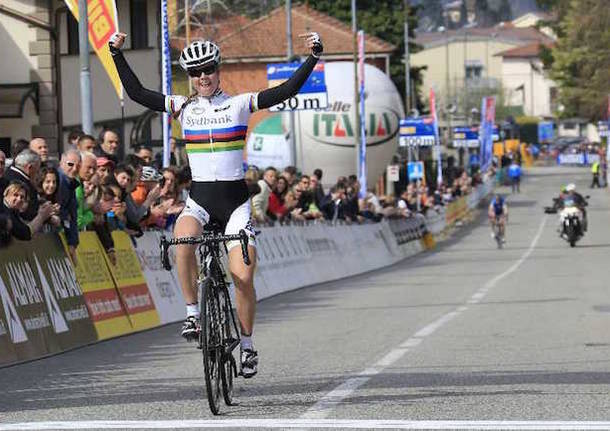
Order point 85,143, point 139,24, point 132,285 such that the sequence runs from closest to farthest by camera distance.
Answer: point 132,285 → point 85,143 → point 139,24

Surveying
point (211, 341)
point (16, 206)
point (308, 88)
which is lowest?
point (211, 341)

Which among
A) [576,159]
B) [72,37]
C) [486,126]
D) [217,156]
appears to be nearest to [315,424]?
[217,156]

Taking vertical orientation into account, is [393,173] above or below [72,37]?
below

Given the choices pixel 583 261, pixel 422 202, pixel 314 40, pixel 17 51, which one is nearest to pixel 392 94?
pixel 422 202

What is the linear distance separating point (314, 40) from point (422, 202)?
56.8 metres

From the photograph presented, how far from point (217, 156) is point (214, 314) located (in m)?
1.03

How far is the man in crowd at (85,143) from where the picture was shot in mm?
18391

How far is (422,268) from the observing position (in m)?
36.2

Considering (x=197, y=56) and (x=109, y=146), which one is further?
(x=109, y=146)

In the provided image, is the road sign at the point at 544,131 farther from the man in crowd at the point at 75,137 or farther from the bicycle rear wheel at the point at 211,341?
the bicycle rear wheel at the point at 211,341

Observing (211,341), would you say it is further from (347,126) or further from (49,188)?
(347,126)

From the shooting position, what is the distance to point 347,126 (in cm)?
6028

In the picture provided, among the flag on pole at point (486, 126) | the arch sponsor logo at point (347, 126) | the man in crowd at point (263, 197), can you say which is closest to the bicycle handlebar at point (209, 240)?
the man in crowd at point (263, 197)

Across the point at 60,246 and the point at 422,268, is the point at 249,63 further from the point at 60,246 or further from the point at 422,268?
the point at 60,246
